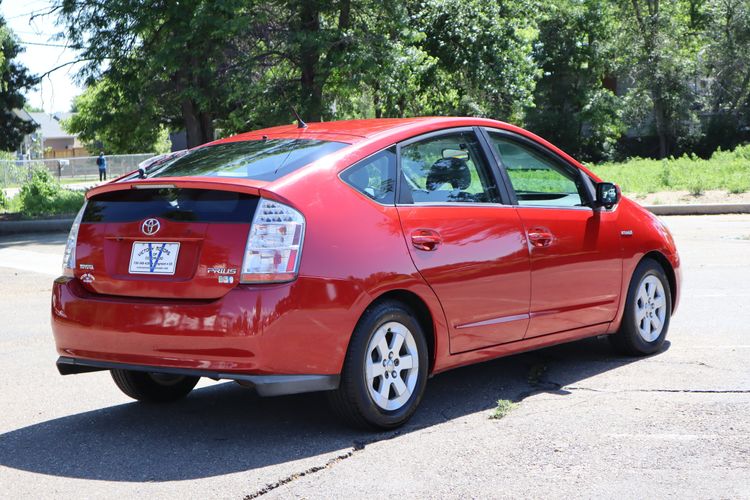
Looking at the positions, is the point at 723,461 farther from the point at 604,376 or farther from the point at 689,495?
the point at 604,376

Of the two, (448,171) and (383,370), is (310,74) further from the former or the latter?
(383,370)

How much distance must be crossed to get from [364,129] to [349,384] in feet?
5.05

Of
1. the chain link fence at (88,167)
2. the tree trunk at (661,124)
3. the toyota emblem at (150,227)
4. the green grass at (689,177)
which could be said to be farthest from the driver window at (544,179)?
the chain link fence at (88,167)

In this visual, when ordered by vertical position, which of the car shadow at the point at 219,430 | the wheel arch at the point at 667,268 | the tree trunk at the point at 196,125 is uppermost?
the tree trunk at the point at 196,125

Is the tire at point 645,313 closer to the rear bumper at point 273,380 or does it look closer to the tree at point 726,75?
the rear bumper at point 273,380

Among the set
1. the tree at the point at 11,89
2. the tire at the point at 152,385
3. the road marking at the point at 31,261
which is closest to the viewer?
the tire at the point at 152,385

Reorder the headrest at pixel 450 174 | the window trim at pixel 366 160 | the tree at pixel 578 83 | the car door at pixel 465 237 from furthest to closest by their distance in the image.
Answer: the tree at pixel 578 83 < the headrest at pixel 450 174 < the car door at pixel 465 237 < the window trim at pixel 366 160

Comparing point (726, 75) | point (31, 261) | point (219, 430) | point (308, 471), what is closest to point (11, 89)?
point (31, 261)

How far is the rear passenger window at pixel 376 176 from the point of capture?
521 cm

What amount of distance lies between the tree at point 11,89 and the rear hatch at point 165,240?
22.2m

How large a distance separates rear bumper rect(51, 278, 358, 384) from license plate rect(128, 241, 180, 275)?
0.15 m

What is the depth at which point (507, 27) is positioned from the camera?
29.2m

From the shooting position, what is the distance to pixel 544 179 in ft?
22.7

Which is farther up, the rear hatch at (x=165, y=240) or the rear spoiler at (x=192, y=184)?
the rear spoiler at (x=192, y=184)
